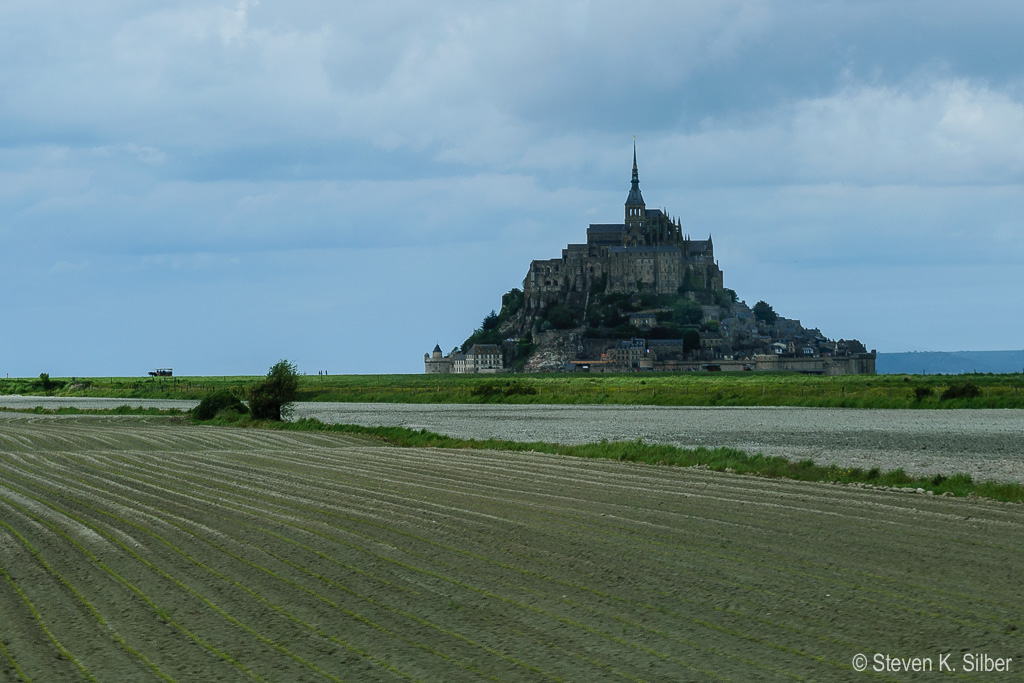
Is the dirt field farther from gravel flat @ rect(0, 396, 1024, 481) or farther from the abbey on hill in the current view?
the abbey on hill

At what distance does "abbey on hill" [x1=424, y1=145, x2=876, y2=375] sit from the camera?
175250 millimetres

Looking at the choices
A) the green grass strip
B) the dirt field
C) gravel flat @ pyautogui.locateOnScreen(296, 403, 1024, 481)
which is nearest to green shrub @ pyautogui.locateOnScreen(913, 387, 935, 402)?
gravel flat @ pyautogui.locateOnScreen(296, 403, 1024, 481)

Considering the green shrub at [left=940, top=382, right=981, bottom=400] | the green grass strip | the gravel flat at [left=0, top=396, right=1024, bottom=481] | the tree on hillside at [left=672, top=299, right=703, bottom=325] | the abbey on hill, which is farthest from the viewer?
the tree on hillside at [left=672, top=299, right=703, bottom=325]

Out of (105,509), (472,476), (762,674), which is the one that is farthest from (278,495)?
(762,674)

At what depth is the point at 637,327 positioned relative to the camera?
18200cm

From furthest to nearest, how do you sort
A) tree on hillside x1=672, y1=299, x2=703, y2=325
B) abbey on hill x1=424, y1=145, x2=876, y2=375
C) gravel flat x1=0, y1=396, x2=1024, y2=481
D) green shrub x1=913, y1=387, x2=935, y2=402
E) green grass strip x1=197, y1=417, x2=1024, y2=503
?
1. tree on hillside x1=672, y1=299, x2=703, y2=325
2. abbey on hill x1=424, y1=145, x2=876, y2=375
3. green shrub x1=913, y1=387, x2=935, y2=402
4. gravel flat x1=0, y1=396, x2=1024, y2=481
5. green grass strip x1=197, y1=417, x2=1024, y2=503

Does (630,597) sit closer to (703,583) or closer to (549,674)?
(703,583)

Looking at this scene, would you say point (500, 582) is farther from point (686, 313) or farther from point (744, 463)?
point (686, 313)

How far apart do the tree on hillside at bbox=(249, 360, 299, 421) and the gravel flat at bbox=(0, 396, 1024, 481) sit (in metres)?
3.74

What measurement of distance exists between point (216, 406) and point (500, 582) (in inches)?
1650

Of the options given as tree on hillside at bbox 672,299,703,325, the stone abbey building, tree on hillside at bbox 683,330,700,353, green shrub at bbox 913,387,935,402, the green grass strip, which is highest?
the stone abbey building

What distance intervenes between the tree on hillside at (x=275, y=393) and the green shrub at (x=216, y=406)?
4.09m

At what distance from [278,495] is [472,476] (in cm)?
441

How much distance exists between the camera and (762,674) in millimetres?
6934
